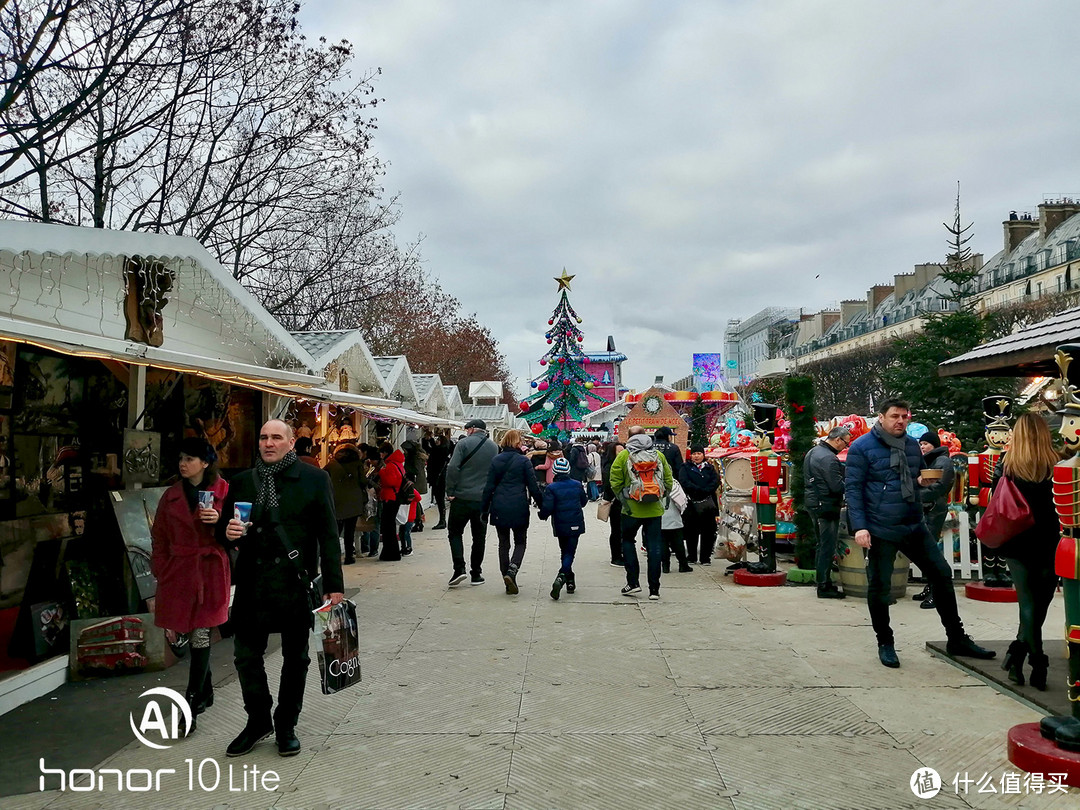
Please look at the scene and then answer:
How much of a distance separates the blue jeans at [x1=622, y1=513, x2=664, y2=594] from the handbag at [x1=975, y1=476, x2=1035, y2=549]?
3.69m

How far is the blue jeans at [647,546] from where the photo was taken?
832cm

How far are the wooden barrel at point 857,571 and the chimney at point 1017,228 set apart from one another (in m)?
58.7

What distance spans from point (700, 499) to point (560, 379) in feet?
50.9

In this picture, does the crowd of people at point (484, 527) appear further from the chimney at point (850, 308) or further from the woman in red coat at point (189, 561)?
the chimney at point (850, 308)

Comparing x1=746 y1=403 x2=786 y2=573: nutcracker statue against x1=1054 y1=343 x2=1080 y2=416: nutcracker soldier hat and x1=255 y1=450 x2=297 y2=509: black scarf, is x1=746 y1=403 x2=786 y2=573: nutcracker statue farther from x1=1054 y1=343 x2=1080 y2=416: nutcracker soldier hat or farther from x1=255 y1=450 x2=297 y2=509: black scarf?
x1=255 y1=450 x2=297 y2=509: black scarf

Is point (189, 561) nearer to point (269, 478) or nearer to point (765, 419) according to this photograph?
point (269, 478)

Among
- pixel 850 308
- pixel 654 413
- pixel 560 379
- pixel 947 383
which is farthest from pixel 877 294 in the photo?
pixel 947 383

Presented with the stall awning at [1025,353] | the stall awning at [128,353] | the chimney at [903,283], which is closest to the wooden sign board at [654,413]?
the stall awning at [128,353]

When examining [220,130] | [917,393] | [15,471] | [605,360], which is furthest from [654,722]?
[605,360]

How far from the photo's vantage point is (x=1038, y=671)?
197 inches

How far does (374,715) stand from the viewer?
4.87 m

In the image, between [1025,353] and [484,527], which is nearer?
[1025,353]

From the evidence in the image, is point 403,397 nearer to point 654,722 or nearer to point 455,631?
point 455,631

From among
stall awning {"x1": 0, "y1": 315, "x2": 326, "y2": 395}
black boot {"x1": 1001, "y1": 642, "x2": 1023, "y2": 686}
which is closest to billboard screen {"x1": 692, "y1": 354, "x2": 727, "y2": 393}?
stall awning {"x1": 0, "y1": 315, "x2": 326, "y2": 395}
